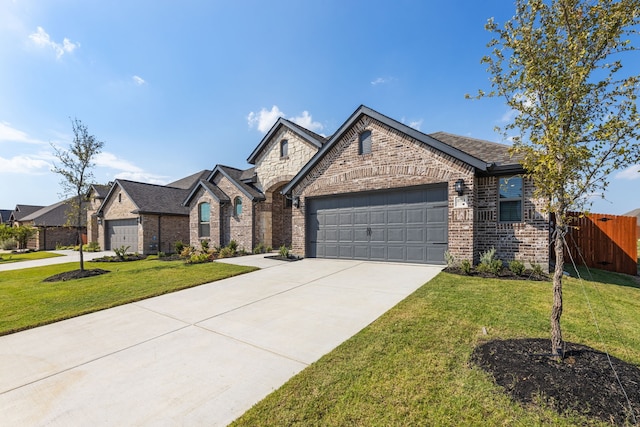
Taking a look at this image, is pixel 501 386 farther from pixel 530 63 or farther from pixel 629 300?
pixel 629 300

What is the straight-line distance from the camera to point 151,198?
20.8 metres

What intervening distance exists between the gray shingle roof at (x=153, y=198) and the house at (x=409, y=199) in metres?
12.2

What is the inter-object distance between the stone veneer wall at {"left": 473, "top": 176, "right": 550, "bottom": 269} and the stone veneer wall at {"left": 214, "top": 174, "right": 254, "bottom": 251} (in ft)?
37.4

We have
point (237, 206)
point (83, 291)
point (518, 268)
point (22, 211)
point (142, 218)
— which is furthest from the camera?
point (22, 211)

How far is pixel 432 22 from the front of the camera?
9508 mm

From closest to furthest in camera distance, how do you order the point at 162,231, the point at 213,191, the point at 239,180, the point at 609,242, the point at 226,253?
the point at 609,242, the point at 226,253, the point at 213,191, the point at 239,180, the point at 162,231

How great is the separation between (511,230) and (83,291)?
40.7 feet

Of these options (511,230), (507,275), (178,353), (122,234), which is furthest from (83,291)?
(122,234)

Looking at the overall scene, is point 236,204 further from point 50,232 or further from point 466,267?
point 50,232

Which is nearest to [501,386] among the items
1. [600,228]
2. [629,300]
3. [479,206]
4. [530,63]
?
[530,63]

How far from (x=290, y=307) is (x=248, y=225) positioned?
11122mm

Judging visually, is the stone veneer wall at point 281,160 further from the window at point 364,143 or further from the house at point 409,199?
the window at point 364,143

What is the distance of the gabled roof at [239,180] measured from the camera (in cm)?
1611

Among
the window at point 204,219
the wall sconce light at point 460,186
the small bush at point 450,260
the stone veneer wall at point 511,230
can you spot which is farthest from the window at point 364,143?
the window at point 204,219
